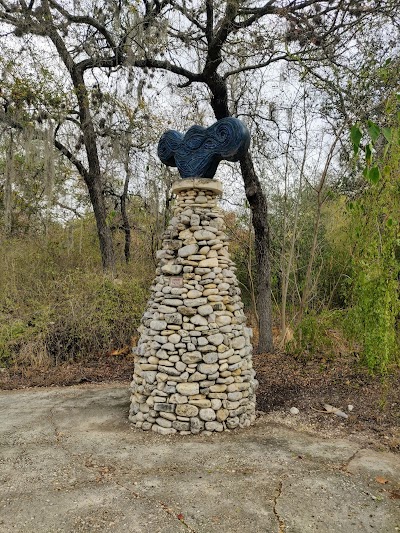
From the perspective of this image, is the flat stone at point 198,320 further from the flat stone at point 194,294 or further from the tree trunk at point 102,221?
the tree trunk at point 102,221

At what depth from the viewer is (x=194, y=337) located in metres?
→ 4.46

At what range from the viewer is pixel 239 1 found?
5.85 m

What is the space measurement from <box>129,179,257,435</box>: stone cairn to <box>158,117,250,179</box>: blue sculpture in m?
0.19

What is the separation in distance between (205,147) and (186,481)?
3373 millimetres

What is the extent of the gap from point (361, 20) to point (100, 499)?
21.6 feet

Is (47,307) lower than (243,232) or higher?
lower

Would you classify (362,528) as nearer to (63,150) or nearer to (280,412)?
(280,412)

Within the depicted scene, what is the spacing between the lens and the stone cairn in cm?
440

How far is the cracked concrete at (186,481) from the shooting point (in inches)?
115

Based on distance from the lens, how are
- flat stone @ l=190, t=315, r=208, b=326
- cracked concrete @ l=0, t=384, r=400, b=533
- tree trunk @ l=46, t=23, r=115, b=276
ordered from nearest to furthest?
cracked concrete @ l=0, t=384, r=400, b=533
flat stone @ l=190, t=315, r=208, b=326
tree trunk @ l=46, t=23, r=115, b=276

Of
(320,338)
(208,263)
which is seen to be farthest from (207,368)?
(320,338)

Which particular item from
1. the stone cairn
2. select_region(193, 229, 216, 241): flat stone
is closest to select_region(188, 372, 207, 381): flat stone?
the stone cairn

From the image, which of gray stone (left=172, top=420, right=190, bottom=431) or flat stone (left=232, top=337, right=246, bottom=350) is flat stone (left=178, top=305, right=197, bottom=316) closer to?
flat stone (left=232, top=337, right=246, bottom=350)

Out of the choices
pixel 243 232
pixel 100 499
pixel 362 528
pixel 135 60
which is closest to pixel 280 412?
pixel 362 528
